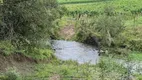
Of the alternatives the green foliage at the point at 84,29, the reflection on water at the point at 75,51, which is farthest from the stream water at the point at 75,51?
the green foliage at the point at 84,29

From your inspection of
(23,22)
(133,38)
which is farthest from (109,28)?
(23,22)

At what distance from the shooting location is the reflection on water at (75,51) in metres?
62.9

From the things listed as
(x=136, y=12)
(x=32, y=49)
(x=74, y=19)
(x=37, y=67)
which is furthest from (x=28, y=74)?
(x=136, y=12)

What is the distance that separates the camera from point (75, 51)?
71375 mm

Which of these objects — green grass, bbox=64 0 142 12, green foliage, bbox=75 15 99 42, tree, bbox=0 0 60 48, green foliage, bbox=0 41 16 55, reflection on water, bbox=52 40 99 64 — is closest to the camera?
tree, bbox=0 0 60 48

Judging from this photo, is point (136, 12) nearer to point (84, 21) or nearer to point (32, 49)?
point (84, 21)

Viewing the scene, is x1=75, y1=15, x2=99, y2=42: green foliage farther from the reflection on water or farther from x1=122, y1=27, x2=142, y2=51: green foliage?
x1=122, y1=27, x2=142, y2=51: green foliage

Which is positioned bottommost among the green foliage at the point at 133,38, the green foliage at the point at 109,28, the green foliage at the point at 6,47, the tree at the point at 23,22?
the green foliage at the point at 133,38

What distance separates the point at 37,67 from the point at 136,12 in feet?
205

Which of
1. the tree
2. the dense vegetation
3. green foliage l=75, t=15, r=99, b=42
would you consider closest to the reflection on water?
green foliage l=75, t=15, r=99, b=42

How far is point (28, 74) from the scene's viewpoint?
127ft

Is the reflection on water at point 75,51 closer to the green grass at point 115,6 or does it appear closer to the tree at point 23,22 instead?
the tree at point 23,22

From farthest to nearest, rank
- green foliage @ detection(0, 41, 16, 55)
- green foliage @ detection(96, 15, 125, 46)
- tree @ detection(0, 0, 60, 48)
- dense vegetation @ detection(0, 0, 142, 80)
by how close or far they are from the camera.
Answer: green foliage @ detection(96, 15, 125, 46) < green foliage @ detection(0, 41, 16, 55) < tree @ detection(0, 0, 60, 48) < dense vegetation @ detection(0, 0, 142, 80)

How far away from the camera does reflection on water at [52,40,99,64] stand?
206 ft
